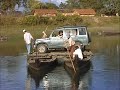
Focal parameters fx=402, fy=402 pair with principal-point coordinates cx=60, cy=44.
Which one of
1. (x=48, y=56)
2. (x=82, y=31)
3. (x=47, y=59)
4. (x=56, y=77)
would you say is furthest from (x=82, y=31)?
(x=56, y=77)

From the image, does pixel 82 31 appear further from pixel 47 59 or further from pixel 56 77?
pixel 56 77

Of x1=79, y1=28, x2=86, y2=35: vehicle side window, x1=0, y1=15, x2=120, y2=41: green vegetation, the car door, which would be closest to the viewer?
the car door

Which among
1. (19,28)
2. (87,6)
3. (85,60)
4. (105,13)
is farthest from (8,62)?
(87,6)

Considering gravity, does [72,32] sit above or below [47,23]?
above

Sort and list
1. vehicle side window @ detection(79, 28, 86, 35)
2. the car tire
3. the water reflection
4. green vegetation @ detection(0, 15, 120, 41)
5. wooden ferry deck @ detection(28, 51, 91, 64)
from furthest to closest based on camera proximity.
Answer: green vegetation @ detection(0, 15, 120, 41), vehicle side window @ detection(79, 28, 86, 35), the car tire, wooden ferry deck @ detection(28, 51, 91, 64), the water reflection

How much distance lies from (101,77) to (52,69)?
16.3 ft

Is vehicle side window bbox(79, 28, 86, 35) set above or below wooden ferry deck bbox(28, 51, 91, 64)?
above

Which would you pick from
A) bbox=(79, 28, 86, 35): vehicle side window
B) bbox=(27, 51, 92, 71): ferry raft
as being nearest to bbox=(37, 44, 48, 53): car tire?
bbox=(79, 28, 86, 35): vehicle side window

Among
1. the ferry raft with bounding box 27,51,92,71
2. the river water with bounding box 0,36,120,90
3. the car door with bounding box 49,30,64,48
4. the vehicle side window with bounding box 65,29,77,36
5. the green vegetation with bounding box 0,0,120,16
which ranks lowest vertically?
the river water with bounding box 0,36,120,90

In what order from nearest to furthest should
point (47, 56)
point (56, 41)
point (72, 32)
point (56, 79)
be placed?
point (56, 79), point (47, 56), point (56, 41), point (72, 32)

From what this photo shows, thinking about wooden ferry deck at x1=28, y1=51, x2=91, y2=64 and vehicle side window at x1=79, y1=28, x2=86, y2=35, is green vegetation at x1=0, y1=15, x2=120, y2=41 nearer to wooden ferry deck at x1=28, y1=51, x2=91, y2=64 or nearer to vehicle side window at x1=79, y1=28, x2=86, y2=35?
vehicle side window at x1=79, y1=28, x2=86, y2=35

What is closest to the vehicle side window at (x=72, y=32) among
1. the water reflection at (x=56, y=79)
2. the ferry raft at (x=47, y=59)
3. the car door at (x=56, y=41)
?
the car door at (x=56, y=41)

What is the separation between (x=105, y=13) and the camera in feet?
369

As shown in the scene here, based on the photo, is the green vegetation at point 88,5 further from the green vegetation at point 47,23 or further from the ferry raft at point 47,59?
the ferry raft at point 47,59
